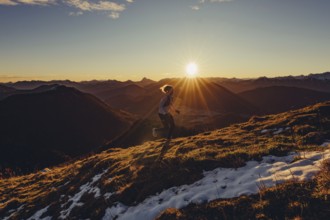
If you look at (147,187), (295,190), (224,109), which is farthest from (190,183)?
(224,109)

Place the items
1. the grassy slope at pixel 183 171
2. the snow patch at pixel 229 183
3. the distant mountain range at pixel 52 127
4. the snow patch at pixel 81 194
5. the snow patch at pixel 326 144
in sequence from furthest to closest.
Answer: the distant mountain range at pixel 52 127 → the snow patch at pixel 81 194 → the snow patch at pixel 326 144 → the snow patch at pixel 229 183 → the grassy slope at pixel 183 171

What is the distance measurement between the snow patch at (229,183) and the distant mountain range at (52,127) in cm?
5266

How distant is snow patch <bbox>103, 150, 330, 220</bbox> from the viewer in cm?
957

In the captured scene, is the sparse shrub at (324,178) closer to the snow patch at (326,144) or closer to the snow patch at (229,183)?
the snow patch at (229,183)

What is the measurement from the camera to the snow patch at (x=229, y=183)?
9570 millimetres

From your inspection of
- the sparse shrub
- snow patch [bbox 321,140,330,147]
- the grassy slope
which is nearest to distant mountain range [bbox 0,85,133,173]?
the grassy slope

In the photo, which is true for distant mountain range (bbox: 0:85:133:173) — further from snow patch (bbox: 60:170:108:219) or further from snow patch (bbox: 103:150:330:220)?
snow patch (bbox: 103:150:330:220)

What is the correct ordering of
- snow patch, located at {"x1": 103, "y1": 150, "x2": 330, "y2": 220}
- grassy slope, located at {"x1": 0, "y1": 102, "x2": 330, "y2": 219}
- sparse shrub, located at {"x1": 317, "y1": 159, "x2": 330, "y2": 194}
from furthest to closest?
snow patch, located at {"x1": 103, "y1": 150, "x2": 330, "y2": 220}
grassy slope, located at {"x1": 0, "y1": 102, "x2": 330, "y2": 219}
sparse shrub, located at {"x1": 317, "y1": 159, "x2": 330, "y2": 194}

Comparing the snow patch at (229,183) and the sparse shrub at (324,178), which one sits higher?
the sparse shrub at (324,178)

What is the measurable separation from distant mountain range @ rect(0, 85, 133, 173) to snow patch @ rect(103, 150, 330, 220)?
173 feet

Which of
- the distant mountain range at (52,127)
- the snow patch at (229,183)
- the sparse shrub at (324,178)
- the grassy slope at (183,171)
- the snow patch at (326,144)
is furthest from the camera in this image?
the distant mountain range at (52,127)

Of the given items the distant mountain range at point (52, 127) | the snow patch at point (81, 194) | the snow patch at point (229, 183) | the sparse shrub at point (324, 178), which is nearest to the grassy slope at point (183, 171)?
the sparse shrub at point (324, 178)

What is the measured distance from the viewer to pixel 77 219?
39.1 ft

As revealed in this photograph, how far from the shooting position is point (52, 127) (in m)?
93.1
